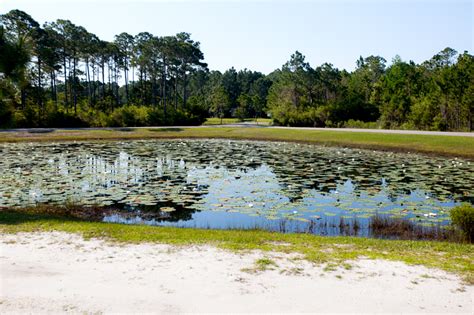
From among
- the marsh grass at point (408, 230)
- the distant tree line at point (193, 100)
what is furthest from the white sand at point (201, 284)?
the distant tree line at point (193, 100)

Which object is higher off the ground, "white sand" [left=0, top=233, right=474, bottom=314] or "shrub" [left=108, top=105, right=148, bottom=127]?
"shrub" [left=108, top=105, right=148, bottom=127]

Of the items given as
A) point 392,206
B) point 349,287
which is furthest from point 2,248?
point 392,206

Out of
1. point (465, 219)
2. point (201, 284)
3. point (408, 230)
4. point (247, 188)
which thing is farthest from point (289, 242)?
point (247, 188)

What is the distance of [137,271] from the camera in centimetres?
650

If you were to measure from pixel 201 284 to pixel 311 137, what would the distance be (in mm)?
32019

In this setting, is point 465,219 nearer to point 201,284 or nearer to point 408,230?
point 408,230

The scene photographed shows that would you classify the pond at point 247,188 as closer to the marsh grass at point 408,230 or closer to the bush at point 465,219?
the marsh grass at point 408,230

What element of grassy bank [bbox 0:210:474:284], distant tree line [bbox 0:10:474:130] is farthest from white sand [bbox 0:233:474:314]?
distant tree line [bbox 0:10:474:130]

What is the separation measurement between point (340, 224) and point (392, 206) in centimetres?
313

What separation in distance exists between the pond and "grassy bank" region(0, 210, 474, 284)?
147 centimetres

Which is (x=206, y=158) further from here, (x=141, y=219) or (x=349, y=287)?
(x=349, y=287)

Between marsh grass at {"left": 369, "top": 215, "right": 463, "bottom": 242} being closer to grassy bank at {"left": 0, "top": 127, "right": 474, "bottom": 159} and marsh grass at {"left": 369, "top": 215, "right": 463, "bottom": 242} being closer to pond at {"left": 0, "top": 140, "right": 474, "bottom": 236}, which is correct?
pond at {"left": 0, "top": 140, "right": 474, "bottom": 236}

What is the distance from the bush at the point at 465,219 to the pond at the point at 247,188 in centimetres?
130

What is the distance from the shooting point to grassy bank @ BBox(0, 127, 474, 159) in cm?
2690
